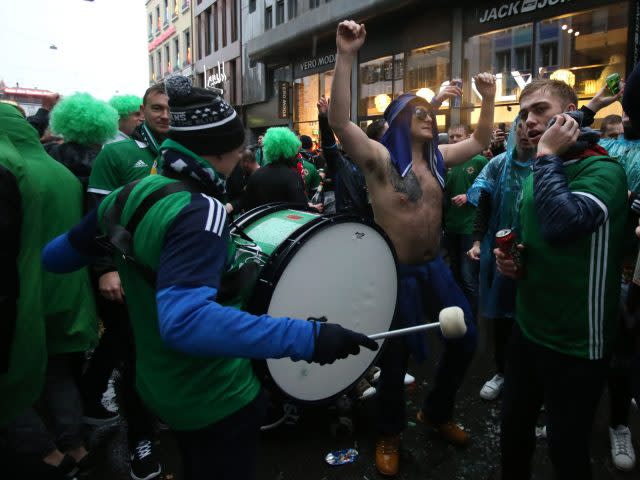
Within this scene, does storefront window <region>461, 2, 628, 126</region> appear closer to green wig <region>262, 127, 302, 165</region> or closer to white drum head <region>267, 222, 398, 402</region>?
green wig <region>262, 127, 302, 165</region>

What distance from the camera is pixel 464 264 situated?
206 inches

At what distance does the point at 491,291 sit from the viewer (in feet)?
10.4

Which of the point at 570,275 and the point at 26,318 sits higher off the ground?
the point at 570,275

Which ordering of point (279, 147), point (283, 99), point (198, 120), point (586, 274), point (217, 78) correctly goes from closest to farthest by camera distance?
point (198, 120) → point (586, 274) → point (279, 147) → point (283, 99) → point (217, 78)

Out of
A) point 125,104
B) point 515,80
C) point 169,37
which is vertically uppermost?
point 169,37

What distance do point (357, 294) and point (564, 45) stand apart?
423 inches

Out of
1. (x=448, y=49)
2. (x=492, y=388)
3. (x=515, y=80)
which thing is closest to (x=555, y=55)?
(x=515, y=80)

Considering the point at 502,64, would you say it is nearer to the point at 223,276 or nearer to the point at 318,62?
the point at 318,62

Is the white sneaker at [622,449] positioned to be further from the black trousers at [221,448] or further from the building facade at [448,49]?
the building facade at [448,49]

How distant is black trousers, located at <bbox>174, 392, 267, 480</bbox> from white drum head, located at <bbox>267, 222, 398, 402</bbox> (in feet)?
1.16

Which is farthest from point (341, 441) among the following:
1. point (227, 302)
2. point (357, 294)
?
point (227, 302)

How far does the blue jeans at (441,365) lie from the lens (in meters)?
2.62

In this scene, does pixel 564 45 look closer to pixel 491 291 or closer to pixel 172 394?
pixel 491 291

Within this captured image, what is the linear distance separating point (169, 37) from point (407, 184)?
124 ft
